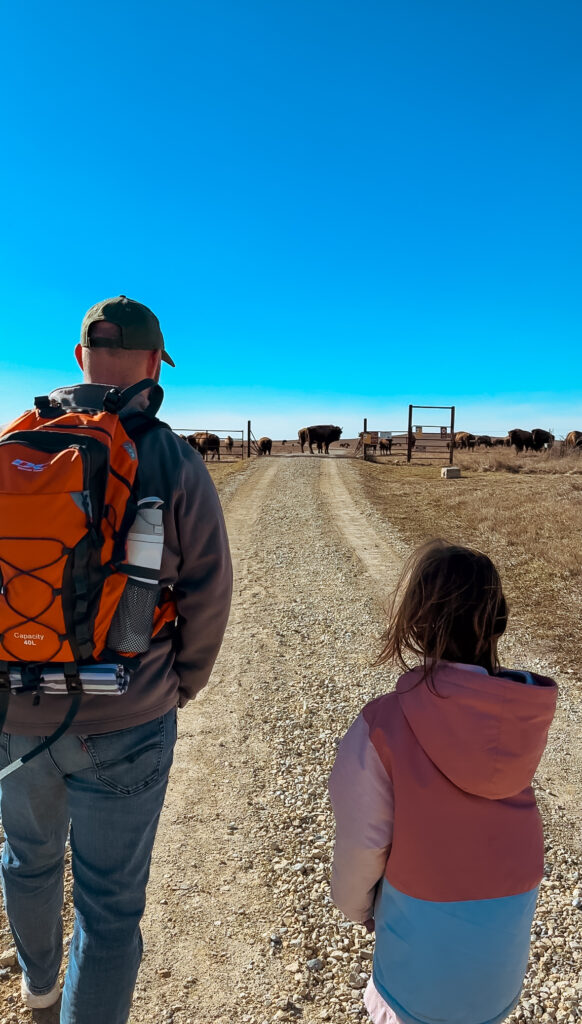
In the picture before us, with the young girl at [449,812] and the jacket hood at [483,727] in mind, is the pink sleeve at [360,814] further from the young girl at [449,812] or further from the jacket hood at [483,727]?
the jacket hood at [483,727]

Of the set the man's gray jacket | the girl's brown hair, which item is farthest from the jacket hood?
the man's gray jacket

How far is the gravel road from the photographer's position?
2.15 metres

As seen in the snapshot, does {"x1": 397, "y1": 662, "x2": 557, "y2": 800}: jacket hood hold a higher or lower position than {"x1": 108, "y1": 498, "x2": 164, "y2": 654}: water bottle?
lower

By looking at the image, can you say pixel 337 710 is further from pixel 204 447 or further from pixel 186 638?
pixel 204 447

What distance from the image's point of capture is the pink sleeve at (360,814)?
4.54 ft

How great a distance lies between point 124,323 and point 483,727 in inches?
54.2

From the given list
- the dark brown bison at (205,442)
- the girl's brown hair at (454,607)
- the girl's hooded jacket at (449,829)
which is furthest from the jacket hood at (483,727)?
the dark brown bison at (205,442)

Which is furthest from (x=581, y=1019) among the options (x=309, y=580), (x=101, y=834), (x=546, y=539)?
(x=546, y=539)

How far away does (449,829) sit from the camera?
1.35 metres

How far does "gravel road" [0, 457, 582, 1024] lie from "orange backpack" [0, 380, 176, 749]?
4.88ft

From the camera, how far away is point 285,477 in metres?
20.4

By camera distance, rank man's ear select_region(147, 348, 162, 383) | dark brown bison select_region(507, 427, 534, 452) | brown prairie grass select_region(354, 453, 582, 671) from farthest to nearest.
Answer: dark brown bison select_region(507, 427, 534, 452)
brown prairie grass select_region(354, 453, 582, 671)
man's ear select_region(147, 348, 162, 383)

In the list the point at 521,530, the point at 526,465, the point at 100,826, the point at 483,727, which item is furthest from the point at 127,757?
Result: the point at 526,465

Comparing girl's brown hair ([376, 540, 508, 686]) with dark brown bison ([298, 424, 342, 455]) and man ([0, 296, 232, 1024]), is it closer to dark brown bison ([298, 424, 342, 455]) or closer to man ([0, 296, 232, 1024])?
man ([0, 296, 232, 1024])
